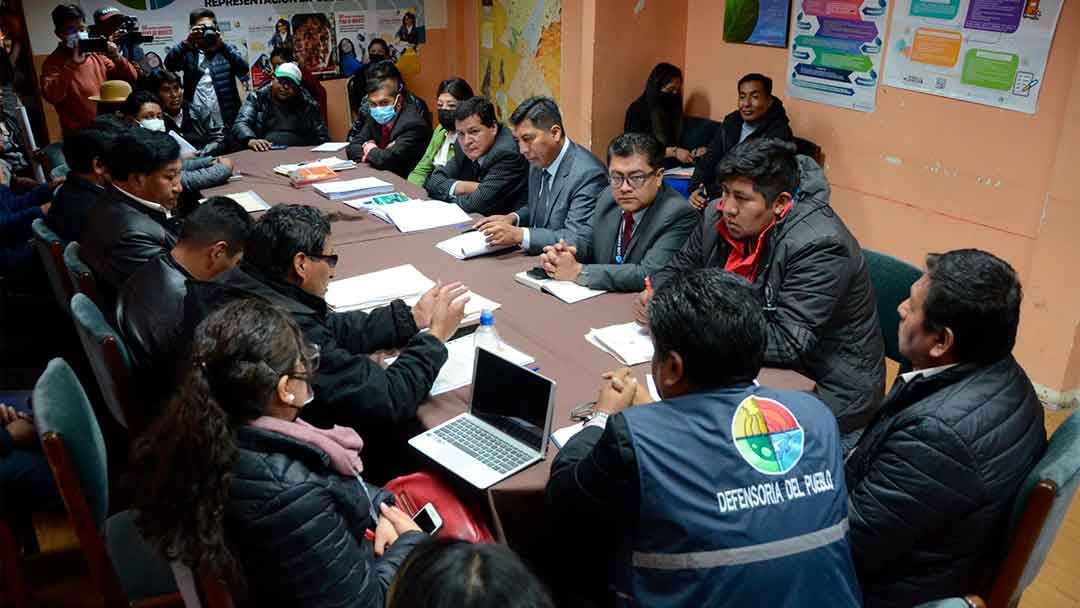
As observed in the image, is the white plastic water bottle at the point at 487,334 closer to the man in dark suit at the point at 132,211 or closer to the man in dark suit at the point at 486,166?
the man in dark suit at the point at 132,211

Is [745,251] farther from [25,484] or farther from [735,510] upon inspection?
[25,484]

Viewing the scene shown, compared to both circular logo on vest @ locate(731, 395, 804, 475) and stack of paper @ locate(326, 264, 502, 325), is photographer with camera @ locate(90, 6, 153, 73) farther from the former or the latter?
circular logo on vest @ locate(731, 395, 804, 475)

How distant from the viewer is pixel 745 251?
2561mm

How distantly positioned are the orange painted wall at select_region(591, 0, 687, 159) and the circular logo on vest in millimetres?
4483

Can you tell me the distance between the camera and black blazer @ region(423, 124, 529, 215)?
12.9 feet

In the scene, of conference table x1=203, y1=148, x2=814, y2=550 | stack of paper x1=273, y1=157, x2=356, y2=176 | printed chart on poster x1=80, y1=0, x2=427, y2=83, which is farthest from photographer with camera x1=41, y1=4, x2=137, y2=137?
conference table x1=203, y1=148, x2=814, y2=550

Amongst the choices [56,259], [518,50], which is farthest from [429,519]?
[518,50]

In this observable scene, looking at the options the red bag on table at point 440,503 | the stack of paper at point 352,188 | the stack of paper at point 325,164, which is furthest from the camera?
the stack of paper at point 325,164

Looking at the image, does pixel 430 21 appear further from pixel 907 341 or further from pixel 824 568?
pixel 824 568

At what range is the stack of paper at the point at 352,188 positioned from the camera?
13.4 feet

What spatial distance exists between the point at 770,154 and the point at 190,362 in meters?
1.74

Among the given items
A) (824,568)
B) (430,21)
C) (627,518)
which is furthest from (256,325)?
(430,21)

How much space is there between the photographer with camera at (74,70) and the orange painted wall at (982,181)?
4603mm

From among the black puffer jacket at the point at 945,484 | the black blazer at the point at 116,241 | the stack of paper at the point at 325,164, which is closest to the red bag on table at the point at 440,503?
the black puffer jacket at the point at 945,484
